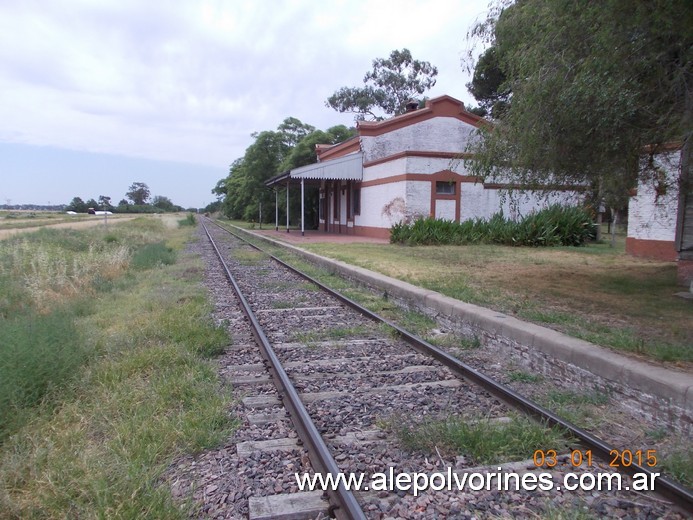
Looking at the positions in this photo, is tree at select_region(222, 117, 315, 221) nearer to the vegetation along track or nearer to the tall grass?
the tall grass

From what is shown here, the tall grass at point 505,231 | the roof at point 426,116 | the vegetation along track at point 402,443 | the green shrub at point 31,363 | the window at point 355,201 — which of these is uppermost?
the roof at point 426,116

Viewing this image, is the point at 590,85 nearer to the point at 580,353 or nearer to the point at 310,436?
the point at 580,353

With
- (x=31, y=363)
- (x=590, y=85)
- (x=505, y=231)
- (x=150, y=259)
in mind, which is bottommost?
(x=150, y=259)

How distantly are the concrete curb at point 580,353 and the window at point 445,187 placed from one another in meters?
13.6

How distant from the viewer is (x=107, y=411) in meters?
4.35

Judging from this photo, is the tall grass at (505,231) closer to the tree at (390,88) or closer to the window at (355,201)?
the window at (355,201)

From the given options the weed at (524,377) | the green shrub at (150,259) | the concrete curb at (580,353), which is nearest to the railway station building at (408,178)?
the green shrub at (150,259)

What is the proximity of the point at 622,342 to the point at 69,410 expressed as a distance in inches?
213

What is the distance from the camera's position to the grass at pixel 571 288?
6.10m

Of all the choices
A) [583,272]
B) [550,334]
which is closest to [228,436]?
[550,334]

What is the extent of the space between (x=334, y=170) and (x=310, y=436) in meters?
22.6

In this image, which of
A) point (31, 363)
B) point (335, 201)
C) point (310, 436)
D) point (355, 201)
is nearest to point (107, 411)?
point (31, 363)

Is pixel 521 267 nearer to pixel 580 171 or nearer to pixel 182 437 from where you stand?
pixel 580 171

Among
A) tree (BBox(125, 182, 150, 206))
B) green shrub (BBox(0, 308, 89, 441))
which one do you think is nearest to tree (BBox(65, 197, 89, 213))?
tree (BBox(125, 182, 150, 206))
